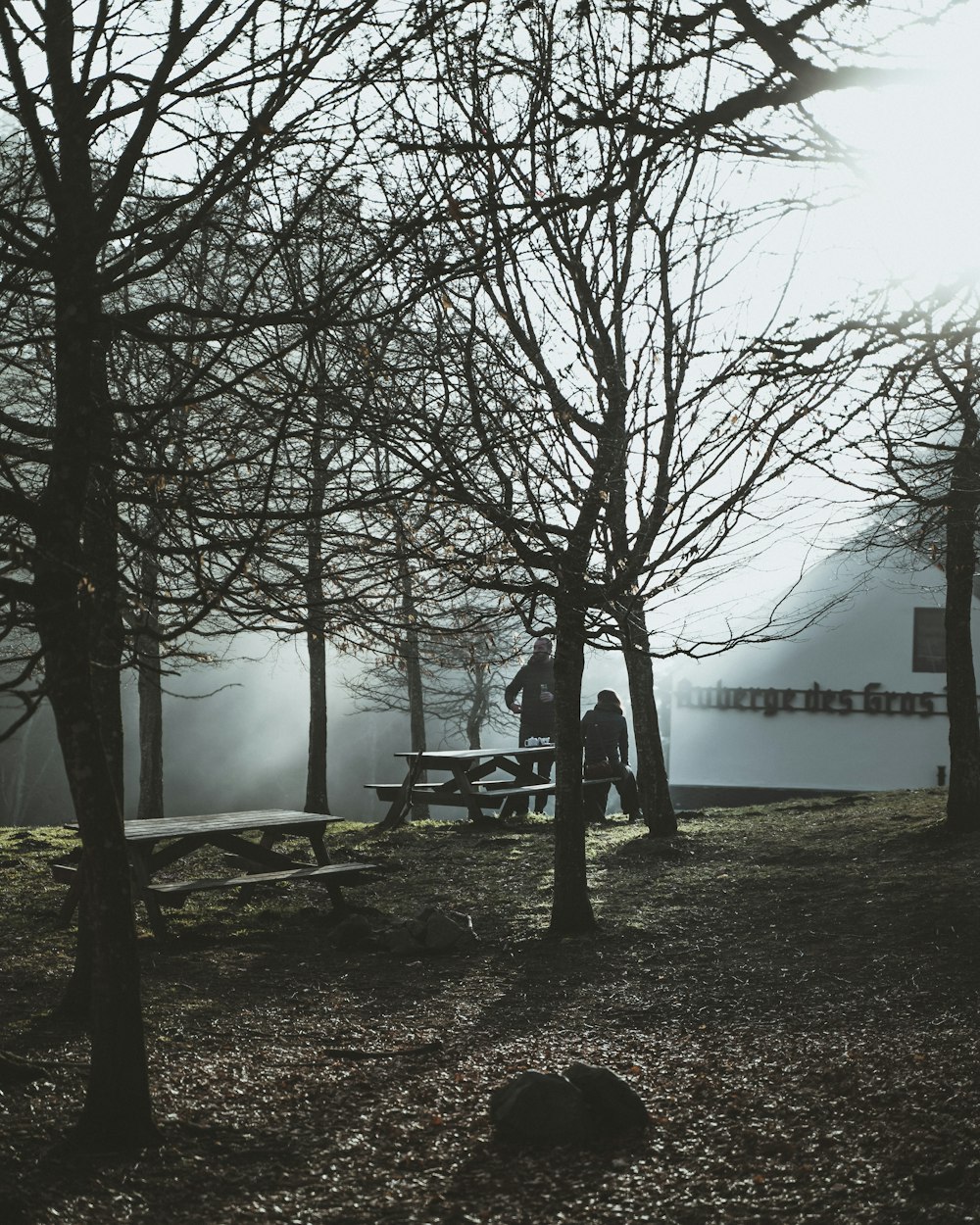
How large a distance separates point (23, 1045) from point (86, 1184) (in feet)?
5.84

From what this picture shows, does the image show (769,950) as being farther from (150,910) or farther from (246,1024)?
(150,910)

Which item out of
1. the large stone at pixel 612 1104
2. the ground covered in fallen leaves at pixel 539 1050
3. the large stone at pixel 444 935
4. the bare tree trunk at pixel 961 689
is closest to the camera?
the ground covered in fallen leaves at pixel 539 1050

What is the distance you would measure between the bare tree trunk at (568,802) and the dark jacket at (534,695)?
633cm

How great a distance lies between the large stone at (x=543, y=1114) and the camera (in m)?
4.42

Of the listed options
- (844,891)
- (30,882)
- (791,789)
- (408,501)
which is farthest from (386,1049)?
(791,789)

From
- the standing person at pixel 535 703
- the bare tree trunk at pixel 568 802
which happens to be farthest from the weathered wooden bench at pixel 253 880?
the standing person at pixel 535 703

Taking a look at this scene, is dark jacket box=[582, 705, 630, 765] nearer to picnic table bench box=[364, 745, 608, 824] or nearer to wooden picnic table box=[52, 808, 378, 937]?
picnic table bench box=[364, 745, 608, 824]

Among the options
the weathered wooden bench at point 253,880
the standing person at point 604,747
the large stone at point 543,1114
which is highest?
the standing person at point 604,747

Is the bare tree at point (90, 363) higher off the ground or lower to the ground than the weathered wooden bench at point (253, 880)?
higher

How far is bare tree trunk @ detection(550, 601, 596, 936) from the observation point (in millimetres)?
8219

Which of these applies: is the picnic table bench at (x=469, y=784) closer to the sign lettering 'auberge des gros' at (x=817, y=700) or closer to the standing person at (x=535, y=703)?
the standing person at (x=535, y=703)

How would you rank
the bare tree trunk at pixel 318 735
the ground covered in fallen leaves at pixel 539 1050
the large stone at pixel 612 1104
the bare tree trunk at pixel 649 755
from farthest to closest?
the bare tree trunk at pixel 318 735
the bare tree trunk at pixel 649 755
the large stone at pixel 612 1104
the ground covered in fallen leaves at pixel 539 1050

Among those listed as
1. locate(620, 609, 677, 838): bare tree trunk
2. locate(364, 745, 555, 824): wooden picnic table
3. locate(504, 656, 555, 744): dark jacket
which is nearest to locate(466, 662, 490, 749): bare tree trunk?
locate(504, 656, 555, 744): dark jacket

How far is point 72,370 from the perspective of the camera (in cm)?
442
